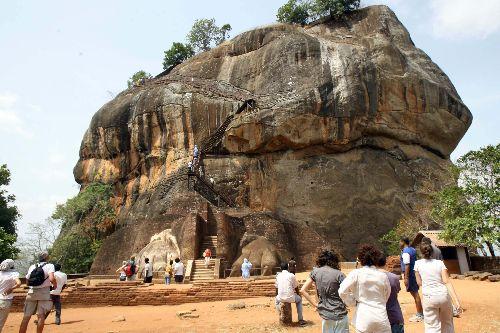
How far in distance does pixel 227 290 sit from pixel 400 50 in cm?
2568

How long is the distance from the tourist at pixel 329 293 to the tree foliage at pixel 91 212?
25.4 metres

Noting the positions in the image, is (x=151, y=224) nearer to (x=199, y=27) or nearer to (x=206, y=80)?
(x=206, y=80)

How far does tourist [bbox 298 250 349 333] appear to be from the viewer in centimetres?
461

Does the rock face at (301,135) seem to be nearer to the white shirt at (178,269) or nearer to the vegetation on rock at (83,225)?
the vegetation on rock at (83,225)

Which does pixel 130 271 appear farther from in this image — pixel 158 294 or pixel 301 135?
pixel 301 135

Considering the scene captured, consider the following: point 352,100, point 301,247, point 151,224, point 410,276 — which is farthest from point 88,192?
point 410,276

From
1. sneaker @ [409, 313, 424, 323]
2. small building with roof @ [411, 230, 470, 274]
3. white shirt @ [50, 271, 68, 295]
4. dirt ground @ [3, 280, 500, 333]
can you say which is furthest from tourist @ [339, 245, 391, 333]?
small building with roof @ [411, 230, 470, 274]

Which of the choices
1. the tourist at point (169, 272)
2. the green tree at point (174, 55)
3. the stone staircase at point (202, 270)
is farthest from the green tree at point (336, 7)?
the tourist at point (169, 272)

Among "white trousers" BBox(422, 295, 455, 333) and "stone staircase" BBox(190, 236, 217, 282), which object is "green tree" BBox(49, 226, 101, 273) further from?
"white trousers" BBox(422, 295, 455, 333)

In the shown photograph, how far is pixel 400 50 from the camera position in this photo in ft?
106

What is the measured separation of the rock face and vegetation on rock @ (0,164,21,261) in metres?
5.99

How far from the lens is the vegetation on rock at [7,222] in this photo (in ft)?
70.3

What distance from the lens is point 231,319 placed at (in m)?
Answer: 8.94

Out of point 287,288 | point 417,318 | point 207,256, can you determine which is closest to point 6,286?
point 287,288
